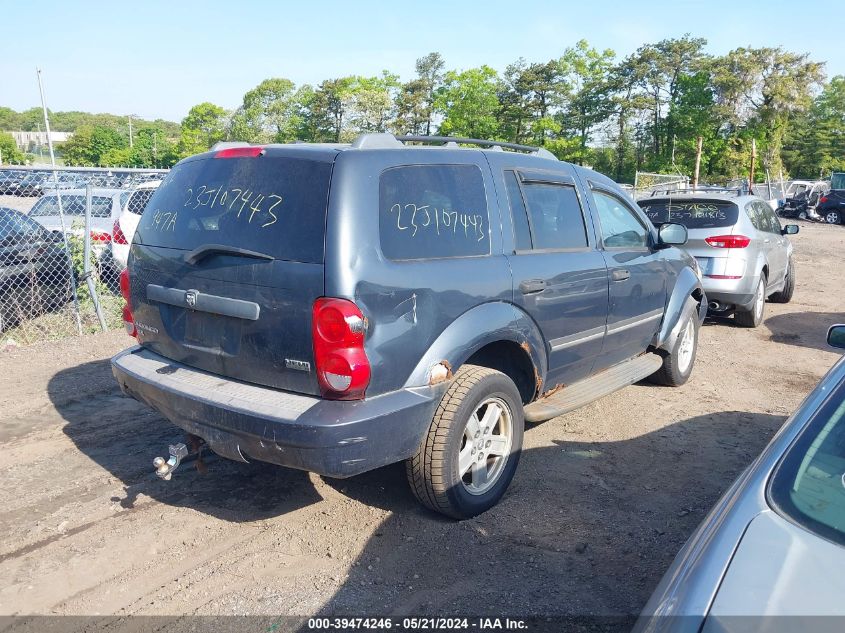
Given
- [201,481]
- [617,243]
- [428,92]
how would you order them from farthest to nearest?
[428,92], [617,243], [201,481]

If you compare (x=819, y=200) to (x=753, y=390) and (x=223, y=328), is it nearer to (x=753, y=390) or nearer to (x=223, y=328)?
(x=753, y=390)

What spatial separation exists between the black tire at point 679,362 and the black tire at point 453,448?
8.83ft

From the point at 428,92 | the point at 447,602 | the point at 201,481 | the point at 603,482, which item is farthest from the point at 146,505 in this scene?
the point at 428,92

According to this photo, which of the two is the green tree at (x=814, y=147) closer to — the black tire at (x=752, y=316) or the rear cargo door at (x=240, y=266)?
the black tire at (x=752, y=316)

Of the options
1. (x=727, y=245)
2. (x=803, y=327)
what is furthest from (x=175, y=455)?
(x=803, y=327)

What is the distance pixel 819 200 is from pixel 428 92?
126ft

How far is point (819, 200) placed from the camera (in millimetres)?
31328

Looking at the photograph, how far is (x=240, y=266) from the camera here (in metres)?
3.28

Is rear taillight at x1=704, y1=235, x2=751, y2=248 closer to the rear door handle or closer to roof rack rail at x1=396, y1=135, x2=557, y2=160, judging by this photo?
Answer: roof rack rail at x1=396, y1=135, x2=557, y2=160

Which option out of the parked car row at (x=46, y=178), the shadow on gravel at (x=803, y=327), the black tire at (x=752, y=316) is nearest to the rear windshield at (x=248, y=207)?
the parked car row at (x=46, y=178)

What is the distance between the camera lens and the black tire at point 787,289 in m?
10.3

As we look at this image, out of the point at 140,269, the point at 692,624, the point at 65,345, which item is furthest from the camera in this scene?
the point at 65,345

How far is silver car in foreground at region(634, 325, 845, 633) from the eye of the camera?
1542 millimetres

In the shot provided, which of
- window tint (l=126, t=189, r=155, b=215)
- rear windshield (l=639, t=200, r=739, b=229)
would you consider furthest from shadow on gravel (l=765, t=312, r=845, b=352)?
window tint (l=126, t=189, r=155, b=215)
